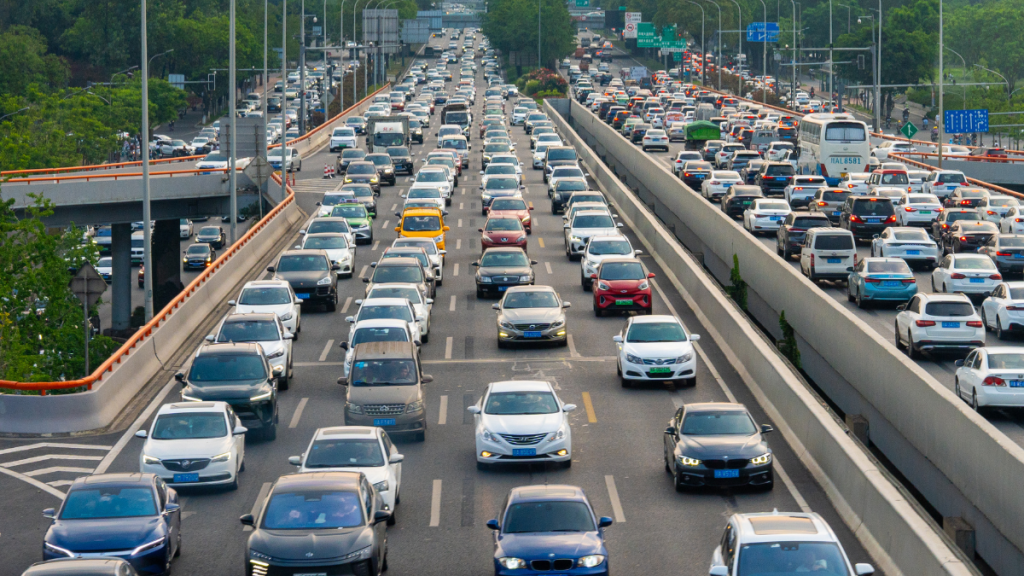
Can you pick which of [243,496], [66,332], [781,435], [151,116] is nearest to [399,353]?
[243,496]

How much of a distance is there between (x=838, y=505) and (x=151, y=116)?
117822 millimetres

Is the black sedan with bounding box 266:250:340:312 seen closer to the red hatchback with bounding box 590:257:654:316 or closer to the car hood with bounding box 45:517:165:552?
the red hatchback with bounding box 590:257:654:316

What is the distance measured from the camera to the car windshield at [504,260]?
37.2 metres

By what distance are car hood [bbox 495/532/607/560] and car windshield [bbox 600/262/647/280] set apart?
1919cm

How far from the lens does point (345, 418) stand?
23281 mm

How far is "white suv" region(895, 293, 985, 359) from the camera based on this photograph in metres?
29.3

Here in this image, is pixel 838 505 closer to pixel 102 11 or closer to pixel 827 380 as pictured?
pixel 827 380

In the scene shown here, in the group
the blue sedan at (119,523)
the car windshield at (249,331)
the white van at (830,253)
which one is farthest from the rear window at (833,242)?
the blue sedan at (119,523)

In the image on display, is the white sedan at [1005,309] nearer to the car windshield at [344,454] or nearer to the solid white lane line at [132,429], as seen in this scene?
the car windshield at [344,454]

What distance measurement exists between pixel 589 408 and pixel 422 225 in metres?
19.0

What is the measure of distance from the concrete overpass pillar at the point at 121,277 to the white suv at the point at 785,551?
48.0m

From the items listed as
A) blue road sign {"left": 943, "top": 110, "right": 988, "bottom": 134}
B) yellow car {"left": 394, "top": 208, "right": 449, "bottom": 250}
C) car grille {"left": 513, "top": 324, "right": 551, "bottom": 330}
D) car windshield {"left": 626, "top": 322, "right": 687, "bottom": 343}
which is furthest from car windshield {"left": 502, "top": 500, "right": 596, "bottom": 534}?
blue road sign {"left": 943, "top": 110, "right": 988, "bottom": 134}

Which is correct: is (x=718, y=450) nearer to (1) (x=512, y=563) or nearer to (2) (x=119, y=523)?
(1) (x=512, y=563)

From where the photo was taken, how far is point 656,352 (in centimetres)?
2725
